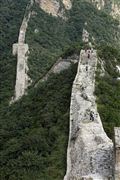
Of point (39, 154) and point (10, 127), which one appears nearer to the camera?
point (39, 154)

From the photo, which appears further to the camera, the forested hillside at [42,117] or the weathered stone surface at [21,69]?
the weathered stone surface at [21,69]

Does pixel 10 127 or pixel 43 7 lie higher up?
pixel 43 7

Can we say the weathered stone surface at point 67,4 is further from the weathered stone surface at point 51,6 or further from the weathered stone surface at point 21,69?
the weathered stone surface at point 21,69

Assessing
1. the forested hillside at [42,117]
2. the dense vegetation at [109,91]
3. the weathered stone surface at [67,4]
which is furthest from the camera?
the weathered stone surface at [67,4]

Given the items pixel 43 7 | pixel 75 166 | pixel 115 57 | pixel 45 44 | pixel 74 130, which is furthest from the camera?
pixel 43 7

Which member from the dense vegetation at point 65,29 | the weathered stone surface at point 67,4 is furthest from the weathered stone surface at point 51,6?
the weathered stone surface at point 67,4

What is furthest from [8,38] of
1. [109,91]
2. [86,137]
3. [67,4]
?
[86,137]

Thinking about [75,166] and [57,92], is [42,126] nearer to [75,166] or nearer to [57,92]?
[57,92]

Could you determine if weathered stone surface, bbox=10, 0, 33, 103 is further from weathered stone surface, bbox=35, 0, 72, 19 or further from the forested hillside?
weathered stone surface, bbox=35, 0, 72, 19

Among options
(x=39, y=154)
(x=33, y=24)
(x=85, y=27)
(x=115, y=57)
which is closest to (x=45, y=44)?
(x=33, y=24)
